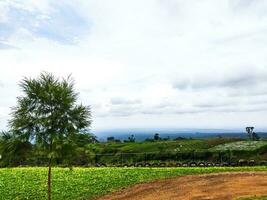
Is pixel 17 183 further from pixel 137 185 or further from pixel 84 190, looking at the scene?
pixel 137 185

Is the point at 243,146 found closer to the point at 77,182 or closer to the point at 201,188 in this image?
the point at 77,182

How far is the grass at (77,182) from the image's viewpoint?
123 feet

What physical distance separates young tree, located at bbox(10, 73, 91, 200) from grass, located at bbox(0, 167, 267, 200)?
27.0 ft

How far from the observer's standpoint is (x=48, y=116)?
96.2 feet

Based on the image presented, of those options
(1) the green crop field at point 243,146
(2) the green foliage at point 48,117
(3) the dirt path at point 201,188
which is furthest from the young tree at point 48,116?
(1) the green crop field at point 243,146

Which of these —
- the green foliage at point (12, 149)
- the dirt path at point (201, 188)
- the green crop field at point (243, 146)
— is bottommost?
the dirt path at point (201, 188)

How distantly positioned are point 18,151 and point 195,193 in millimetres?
12125

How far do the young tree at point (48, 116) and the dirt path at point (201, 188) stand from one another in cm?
766

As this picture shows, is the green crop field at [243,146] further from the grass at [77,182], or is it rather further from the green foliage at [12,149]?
the green foliage at [12,149]

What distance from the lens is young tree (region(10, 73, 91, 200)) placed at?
29109 millimetres

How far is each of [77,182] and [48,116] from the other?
14008 millimetres

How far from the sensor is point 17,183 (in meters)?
43.8

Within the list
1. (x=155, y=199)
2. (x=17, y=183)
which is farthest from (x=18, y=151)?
(x=17, y=183)

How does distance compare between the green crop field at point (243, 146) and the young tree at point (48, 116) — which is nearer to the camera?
the young tree at point (48, 116)
